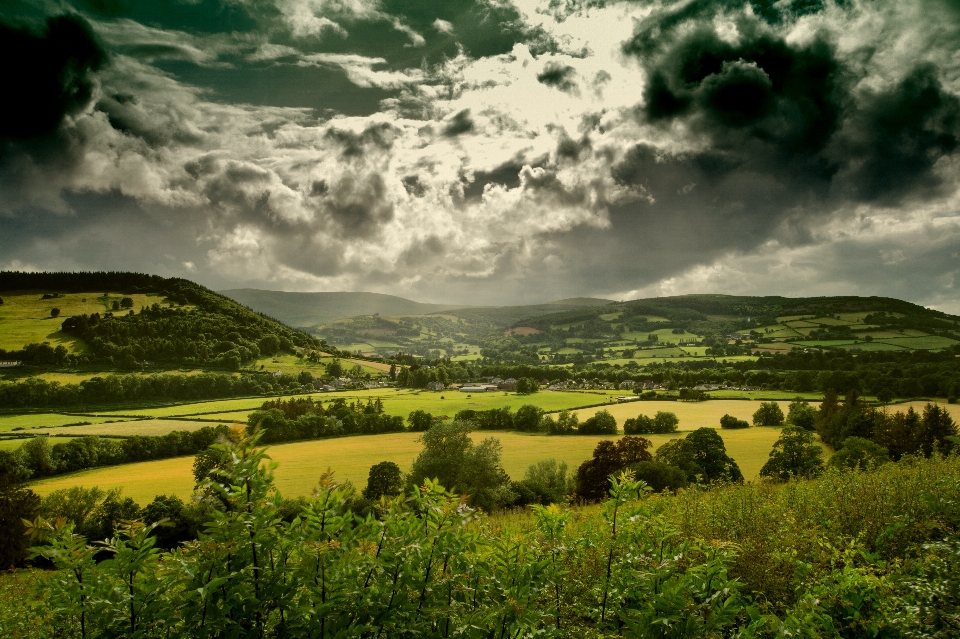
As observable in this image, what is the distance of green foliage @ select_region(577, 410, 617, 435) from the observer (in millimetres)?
61750

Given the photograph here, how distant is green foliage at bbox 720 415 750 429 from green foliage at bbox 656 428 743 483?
84.0 feet

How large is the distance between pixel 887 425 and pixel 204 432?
7256 cm

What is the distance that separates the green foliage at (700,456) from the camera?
1406 inches

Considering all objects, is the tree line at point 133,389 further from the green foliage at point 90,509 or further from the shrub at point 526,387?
the green foliage at point 90,509

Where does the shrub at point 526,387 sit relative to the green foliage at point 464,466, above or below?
below

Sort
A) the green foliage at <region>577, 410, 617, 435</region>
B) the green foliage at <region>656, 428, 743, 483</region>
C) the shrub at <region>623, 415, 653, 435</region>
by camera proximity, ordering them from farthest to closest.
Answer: the green foliage at <region>577, 410, 617, 435</region>, the shrub at <region>623, 415, 653, 435</region>, the green foliage at <region>656, 428, 743, 483</region>

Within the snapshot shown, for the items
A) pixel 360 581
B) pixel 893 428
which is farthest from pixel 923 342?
pixel 360 581

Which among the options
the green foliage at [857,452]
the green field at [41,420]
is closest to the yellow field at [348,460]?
the green foliage at [857,452]

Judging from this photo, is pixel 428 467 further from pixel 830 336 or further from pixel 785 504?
pixel 830 336

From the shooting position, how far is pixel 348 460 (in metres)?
51.3

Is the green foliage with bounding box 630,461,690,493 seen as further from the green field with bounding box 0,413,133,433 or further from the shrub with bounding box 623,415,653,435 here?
the green field with bounding box 0,413,133,433

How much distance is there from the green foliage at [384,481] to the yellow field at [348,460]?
250 cm

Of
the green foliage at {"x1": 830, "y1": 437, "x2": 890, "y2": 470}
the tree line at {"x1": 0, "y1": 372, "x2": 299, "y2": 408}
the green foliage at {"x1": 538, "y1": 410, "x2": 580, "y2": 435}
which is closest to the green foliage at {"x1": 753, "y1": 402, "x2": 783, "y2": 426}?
the green foliage at {"x1": 538, "y1": 410, "x2": 580, "y2": 435}

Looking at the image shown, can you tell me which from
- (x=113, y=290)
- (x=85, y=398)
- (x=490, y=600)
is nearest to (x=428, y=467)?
(x=490, y=600)
